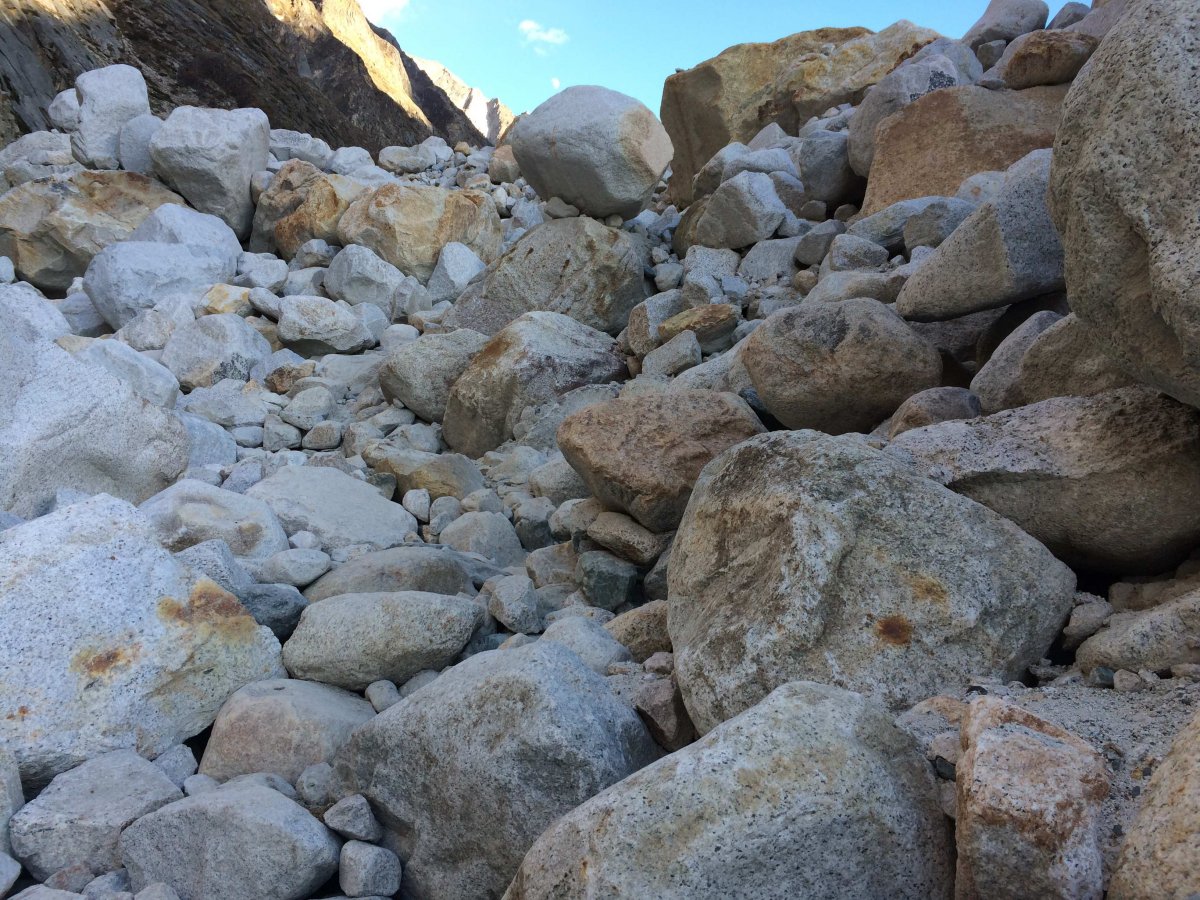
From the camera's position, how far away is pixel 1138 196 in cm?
178

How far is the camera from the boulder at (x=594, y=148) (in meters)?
6.44

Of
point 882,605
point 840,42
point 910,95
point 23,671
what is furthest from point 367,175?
point 882,605

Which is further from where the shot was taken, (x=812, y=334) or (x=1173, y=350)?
(x=812, y=334)

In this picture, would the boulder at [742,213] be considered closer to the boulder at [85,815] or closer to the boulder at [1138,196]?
the boulder at [1138,196]

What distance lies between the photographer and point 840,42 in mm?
9555

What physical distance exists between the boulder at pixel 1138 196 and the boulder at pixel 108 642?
2.22 m

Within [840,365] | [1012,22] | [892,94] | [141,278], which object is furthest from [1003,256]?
[1012,22]

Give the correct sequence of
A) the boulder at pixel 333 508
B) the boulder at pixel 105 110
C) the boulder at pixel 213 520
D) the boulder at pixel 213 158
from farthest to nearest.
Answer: the boulder at pixel 105 110 → the boulder at pixel 213 158 → the boulder at pixel 333 508 → the boulder at pixel 213 520

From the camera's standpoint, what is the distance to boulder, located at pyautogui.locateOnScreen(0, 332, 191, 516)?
12.6 feet

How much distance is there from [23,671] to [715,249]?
4.85 metres

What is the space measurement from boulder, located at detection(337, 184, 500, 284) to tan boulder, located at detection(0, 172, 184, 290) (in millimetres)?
1816

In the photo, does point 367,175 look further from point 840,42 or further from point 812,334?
point 812,334

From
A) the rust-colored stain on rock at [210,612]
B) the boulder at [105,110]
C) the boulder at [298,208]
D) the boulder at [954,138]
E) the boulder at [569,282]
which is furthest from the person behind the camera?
the boulder at [105,110]

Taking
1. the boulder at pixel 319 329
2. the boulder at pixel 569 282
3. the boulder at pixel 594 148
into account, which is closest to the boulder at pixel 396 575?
the boulder at pixel 569 282
